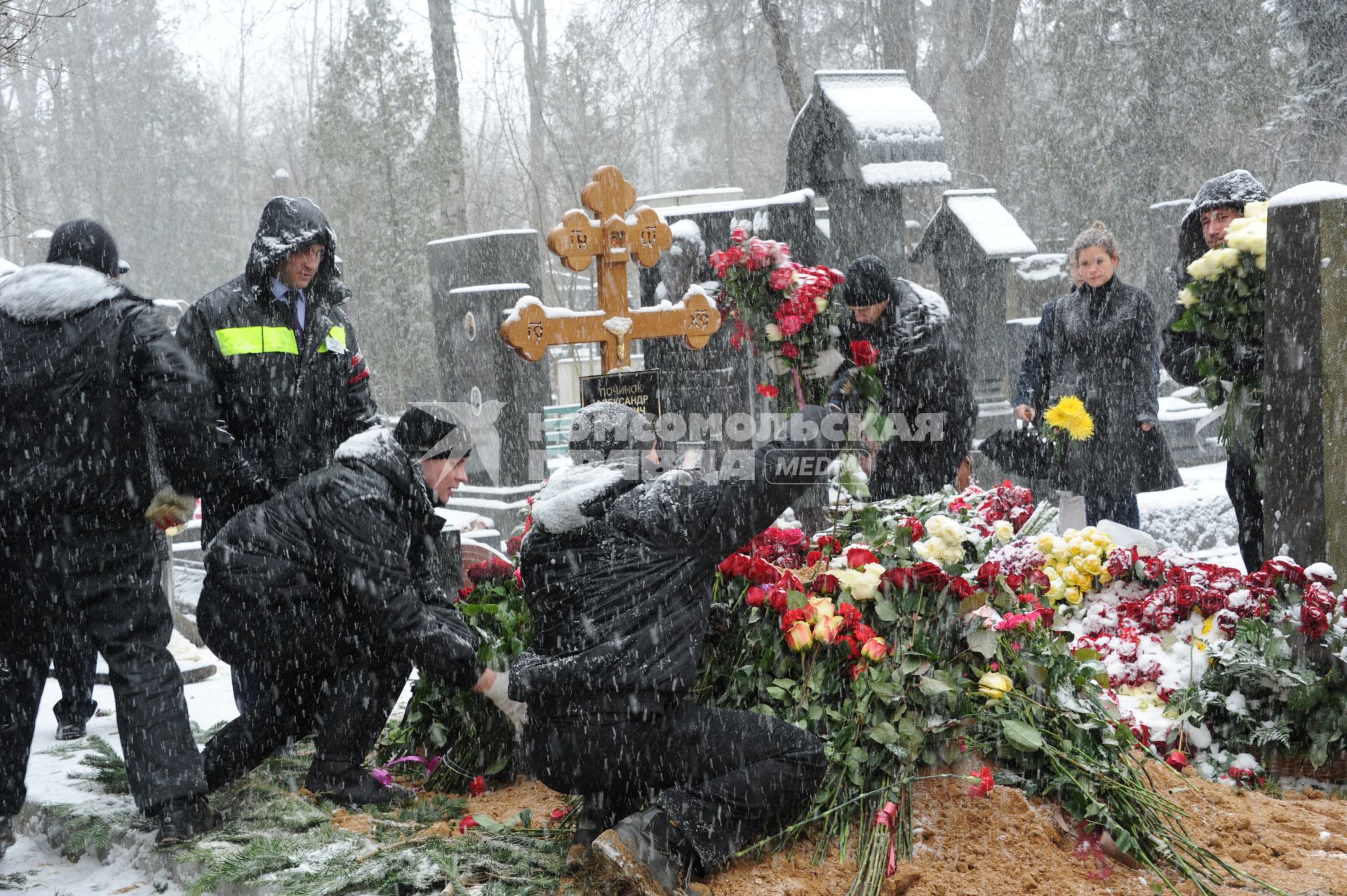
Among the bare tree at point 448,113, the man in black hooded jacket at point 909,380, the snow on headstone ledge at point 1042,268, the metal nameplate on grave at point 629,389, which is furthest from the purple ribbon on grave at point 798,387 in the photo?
the bare tree at point 448,113

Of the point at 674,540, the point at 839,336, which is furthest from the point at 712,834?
the point at 839,336

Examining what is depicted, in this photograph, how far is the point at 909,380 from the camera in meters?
5.07

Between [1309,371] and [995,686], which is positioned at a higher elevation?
[1309,371]

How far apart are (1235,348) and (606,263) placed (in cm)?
290

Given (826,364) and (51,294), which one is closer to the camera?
(51,294)

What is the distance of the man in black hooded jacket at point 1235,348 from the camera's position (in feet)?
14.7

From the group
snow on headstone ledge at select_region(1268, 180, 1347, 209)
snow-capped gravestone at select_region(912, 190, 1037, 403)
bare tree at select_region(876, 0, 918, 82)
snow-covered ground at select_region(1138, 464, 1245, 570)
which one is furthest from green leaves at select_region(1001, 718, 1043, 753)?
bare tree at select_region(876, 0, 918, 82)

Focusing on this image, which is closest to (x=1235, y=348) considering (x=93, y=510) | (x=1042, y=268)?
(x=93, y=510)

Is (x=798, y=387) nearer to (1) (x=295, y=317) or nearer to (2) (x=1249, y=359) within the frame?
(2) (x=1249, y=359)

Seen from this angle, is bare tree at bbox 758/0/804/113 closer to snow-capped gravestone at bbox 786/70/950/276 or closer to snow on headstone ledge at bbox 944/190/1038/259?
snow on headstone ledge at bbox 944/190/1038/259

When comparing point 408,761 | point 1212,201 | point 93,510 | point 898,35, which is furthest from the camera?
point 898,35

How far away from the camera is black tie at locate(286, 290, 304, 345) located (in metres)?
3.83

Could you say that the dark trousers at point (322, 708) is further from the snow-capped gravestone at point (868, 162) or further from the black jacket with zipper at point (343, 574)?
the snow-capped gravestone at point (868, 162)

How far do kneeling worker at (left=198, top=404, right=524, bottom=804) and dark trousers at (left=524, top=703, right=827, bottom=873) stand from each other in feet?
1.55
